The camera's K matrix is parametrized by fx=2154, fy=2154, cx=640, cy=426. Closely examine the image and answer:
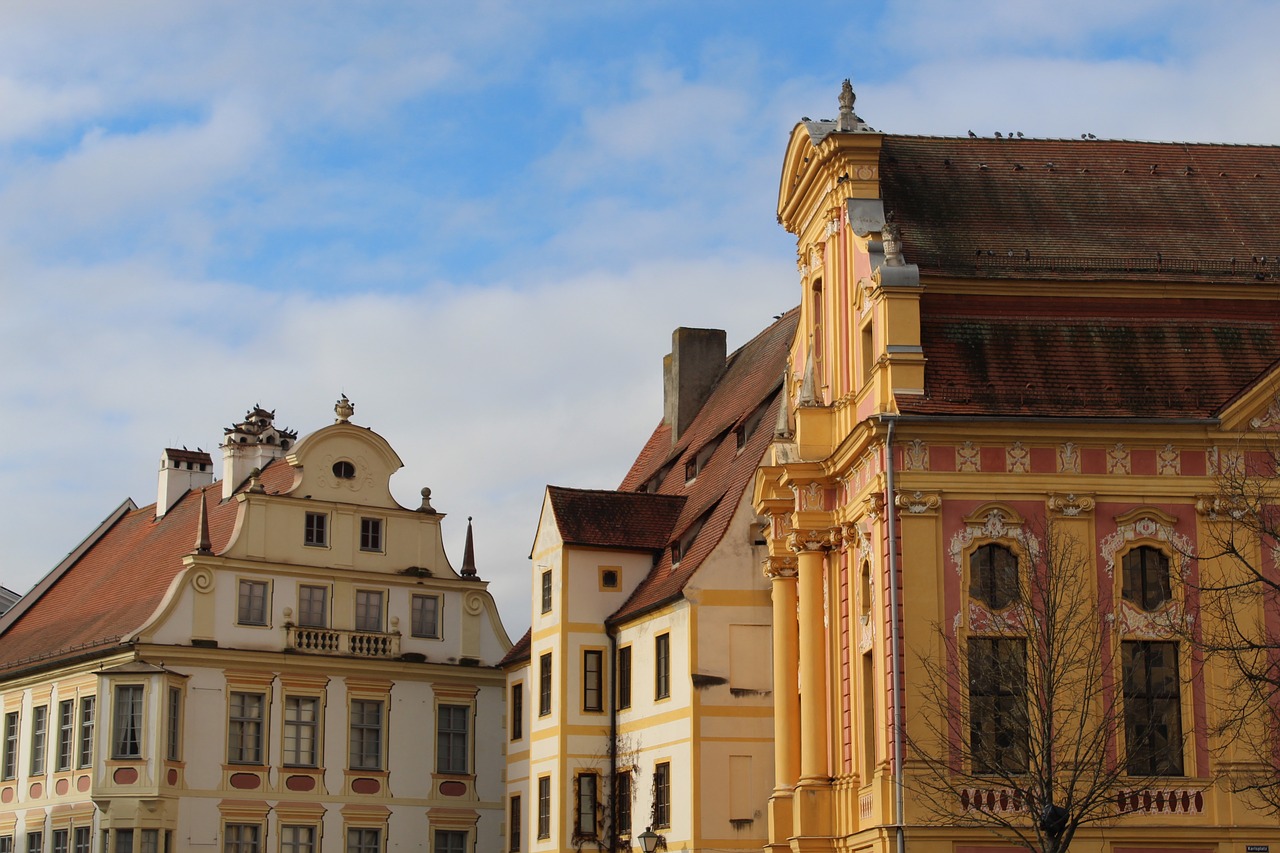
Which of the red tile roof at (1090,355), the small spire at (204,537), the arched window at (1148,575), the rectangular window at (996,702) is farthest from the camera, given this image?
the small spire at (204,537)

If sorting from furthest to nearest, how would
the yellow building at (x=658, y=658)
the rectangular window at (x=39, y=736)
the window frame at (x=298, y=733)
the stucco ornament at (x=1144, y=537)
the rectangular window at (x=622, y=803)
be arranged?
the rectangular window at (x=39, y=736) → the window frame at (x=298, y=733) → the rectangular window at (x=622, y=803) → the yellow building at (x=658, y=658) → the stucco ornament at (x=1144, y=537)

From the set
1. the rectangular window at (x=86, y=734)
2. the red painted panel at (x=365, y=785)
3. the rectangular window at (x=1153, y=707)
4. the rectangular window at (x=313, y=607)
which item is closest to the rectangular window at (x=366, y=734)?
the red painted panel at (x=365, y=785)

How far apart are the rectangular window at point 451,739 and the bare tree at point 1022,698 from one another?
27.5 metres

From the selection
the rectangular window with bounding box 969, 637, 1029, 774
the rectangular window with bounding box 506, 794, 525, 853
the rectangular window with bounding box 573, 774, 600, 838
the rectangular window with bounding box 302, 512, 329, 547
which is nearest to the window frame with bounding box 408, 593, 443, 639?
the rectangular window with bounding box 302, 512, 329, 547

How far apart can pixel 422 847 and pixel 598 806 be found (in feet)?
36.4

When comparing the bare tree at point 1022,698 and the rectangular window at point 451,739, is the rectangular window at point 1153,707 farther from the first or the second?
the rectangular window at point 451,739

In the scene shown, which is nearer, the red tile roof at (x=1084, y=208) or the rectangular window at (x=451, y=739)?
the red tile roof at (x=1084, y=208)

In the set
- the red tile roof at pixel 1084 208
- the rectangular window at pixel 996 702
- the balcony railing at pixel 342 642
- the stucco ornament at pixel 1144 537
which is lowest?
the rectangular window at pixel 996 702

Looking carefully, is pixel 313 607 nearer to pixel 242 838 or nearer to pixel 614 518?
pixel 242 838

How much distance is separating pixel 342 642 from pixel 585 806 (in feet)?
40.0

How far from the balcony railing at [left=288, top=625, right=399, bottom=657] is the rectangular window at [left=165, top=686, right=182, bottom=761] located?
3655 mm

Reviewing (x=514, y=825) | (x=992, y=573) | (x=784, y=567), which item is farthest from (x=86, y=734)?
(x=992, y=573)

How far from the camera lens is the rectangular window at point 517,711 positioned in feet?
184

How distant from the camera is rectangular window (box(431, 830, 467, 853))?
2367 inches
